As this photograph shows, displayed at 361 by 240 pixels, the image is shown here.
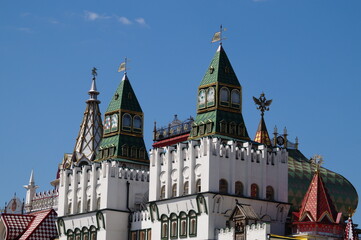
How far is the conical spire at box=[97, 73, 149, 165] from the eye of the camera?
78.4 meters

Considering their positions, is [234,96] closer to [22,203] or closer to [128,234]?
[128,234]

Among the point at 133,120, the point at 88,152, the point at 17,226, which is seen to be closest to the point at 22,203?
the point at 88,152

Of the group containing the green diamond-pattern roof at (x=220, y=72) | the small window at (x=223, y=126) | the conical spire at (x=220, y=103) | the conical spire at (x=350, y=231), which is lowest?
the conical spire at (x=350, y=231)

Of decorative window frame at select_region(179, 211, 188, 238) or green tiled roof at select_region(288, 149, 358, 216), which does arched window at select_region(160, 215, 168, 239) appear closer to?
decorative window frame at select_region(179, 211, 188, 238)

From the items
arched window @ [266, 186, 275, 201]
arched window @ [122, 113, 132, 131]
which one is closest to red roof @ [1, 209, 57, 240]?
arched window @ [122, 113, 132, 131]

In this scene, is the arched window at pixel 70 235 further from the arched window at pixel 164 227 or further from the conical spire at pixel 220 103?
the conical spire at pixel 220 103

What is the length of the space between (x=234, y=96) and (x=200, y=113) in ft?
9.39

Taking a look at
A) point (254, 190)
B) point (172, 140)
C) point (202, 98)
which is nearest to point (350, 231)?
point (254, 190)

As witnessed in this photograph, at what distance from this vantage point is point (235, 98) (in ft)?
228

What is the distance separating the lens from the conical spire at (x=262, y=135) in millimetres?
81438

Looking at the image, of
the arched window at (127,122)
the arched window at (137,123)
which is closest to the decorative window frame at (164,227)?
the arched window at (127,122)

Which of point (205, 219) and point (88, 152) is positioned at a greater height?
point (88, 152)

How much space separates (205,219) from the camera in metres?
64.8

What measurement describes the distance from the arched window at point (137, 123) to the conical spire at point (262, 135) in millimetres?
10345
